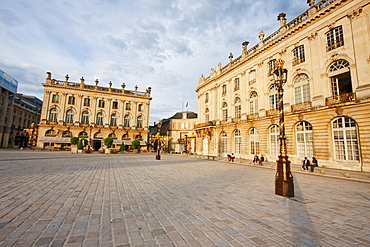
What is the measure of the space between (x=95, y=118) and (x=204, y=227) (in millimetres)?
42886

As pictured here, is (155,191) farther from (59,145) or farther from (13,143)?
(13,143)

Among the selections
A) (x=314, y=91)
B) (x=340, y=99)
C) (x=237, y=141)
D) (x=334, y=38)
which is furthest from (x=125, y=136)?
(x=334, y=38)

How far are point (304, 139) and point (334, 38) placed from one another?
Result: 30.6ft

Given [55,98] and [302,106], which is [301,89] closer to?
[302,106]

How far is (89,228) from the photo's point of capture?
3.19 metres

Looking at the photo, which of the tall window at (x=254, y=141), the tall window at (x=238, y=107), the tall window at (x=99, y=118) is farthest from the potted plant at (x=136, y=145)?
the tall window at (x=254, y=141)

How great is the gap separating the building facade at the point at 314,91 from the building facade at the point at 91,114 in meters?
26.4

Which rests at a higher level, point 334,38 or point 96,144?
point 334,38

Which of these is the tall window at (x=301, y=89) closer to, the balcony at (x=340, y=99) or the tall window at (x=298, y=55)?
the tall window at (x=298, y=55)

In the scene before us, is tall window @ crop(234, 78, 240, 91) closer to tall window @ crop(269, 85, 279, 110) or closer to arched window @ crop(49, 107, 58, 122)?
tall window @ crop(269, 85, 279, 110)

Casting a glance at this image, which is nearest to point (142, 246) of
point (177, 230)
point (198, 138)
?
point (177, 230)

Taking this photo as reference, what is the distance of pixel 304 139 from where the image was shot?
16.8m

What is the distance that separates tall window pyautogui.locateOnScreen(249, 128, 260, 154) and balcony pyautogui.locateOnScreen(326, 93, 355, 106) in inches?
330

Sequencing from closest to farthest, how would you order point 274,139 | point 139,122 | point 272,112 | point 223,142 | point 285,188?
point 285,188, point 274,139, point 272,112, point 223,142, point 139,122
